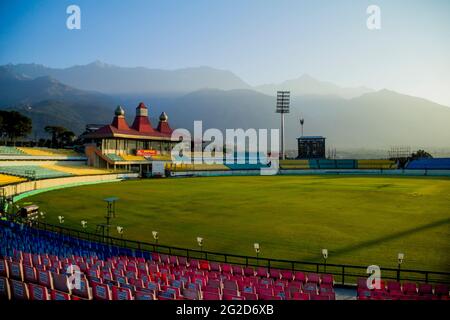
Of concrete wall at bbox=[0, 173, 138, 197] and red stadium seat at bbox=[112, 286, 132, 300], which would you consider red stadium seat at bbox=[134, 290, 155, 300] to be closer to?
red stadium seat at bbox=[112, 286, 132, 300]

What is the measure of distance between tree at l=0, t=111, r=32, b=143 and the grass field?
74666 millimetres

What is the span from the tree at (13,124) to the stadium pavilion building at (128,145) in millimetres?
26334

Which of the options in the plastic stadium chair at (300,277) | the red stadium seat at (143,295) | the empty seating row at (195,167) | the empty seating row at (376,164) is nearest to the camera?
the red stadium seat at (143,295)

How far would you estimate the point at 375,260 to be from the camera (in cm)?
1942

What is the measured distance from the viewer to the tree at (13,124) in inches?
4291

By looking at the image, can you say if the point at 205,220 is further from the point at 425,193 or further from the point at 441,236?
the point at 425,193

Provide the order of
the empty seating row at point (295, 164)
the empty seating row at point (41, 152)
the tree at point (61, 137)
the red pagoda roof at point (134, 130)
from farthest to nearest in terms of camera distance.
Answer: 1. the tree at point (61, 137)
2. the empty seating row at point (295, 164)
3. the red pagoda roof at point (134, 130)
4. the empty seating row at point (41, 152)

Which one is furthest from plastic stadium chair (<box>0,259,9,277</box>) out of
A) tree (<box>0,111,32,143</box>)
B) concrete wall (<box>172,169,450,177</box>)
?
tree (<box>0,111,32,143</box>)

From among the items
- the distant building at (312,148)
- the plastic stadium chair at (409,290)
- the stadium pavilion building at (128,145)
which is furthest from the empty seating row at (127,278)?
the distant building at (312,148)

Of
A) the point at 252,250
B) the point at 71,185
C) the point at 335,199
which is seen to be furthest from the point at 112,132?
the point at 252,250

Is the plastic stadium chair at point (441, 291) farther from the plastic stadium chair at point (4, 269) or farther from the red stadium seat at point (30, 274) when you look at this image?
the plastic stadium chair at point (4, 269)

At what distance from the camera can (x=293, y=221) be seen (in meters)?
30.6

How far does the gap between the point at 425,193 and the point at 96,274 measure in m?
50.2

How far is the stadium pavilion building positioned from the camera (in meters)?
89.3
